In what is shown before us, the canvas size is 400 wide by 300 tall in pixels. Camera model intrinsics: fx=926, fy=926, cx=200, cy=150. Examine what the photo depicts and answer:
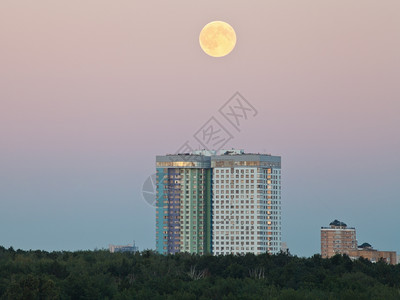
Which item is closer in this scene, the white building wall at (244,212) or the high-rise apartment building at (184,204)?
the high-rise apartment building at (184,204)

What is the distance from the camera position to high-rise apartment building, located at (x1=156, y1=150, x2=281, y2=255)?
15900 centimetres

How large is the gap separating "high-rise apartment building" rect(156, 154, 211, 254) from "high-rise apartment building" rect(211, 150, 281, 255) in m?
1.70

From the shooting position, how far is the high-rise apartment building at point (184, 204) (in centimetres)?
15862

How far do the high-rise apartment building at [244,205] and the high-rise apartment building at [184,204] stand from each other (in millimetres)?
1704

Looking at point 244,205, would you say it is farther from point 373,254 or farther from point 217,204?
point 373,254

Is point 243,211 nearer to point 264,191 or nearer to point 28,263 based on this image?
point 264,191

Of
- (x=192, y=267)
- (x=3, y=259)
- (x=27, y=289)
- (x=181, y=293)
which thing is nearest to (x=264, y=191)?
(x=192, y=267)

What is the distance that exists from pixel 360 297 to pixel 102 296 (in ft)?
65.2

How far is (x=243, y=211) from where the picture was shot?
162500 millimetres

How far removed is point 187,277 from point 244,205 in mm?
71324

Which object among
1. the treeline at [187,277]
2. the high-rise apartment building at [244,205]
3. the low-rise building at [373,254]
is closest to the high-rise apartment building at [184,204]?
the high-rise apartment building at [244,205]

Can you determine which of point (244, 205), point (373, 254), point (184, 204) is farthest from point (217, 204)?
point (373, 254)

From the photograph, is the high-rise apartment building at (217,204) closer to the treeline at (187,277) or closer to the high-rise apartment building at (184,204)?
the high-rise apartment building at (184,204)

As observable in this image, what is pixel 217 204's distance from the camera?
16100cm
